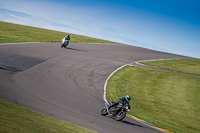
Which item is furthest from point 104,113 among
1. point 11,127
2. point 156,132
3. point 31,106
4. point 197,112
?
point 197,112

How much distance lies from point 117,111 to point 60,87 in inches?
208

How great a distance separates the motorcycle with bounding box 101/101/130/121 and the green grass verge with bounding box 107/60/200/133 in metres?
2.30

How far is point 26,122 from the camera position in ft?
23.2

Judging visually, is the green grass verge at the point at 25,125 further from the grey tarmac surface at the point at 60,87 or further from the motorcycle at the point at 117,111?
the motorcycle at the point at 117,111

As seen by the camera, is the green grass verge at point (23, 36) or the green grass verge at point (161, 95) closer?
the green grass verge at point (161, 95)

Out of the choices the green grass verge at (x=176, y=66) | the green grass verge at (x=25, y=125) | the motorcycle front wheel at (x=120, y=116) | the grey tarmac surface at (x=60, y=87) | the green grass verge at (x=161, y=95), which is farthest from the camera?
the green grass verge at (x=176, y=66)

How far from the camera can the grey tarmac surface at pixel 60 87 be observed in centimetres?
1062

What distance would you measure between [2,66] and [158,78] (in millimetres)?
15250

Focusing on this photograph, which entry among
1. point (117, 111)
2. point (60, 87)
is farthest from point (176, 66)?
point (117, 111)

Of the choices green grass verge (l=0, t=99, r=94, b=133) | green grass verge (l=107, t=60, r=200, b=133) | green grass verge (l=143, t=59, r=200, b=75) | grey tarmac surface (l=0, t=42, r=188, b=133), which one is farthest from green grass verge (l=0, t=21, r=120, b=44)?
green grass verge (l=0, t=99, r=94, b=133)

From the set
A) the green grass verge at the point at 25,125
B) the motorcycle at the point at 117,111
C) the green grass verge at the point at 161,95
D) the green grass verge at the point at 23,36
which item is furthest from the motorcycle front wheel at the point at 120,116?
the green grass verge at the point at 23,36

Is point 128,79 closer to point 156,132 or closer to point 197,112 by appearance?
point 197,112

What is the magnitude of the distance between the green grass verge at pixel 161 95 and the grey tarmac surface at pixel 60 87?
1.55 metres

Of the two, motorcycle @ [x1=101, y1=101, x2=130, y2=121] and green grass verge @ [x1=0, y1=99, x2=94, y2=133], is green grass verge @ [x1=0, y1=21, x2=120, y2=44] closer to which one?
motorcycle @ [x1=101, y1=101, x2=130, y2=121]
